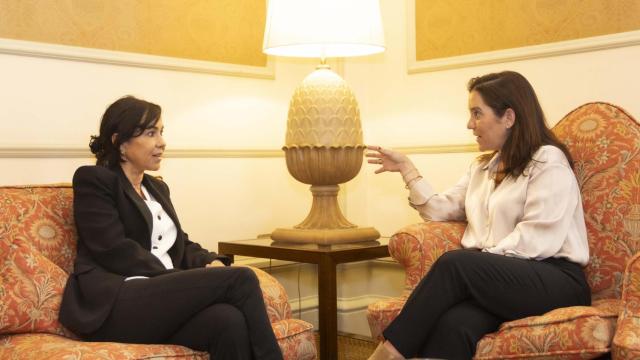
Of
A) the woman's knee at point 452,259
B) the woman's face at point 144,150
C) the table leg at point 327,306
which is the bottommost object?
the table leg at point 327,306

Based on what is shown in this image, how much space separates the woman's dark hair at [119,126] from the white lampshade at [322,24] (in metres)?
0.81

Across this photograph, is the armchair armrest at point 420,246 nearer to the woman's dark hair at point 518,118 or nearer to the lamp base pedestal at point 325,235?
the woman's dark hair at point 518,118

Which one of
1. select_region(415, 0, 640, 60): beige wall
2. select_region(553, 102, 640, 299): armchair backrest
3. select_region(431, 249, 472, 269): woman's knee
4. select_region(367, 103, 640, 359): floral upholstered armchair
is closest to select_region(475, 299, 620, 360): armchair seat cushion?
select_region(367, 103, 640, 359): floral upholstered armchair

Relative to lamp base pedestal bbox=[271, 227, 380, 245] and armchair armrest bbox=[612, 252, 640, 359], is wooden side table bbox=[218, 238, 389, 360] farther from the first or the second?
armchair armrest bbox=[612, 252, 640, 359]

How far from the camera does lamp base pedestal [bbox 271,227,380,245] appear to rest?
3275 mm

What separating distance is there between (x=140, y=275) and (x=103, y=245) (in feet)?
0.46

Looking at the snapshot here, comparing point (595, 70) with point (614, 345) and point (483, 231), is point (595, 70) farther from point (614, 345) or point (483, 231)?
point (614, 345)

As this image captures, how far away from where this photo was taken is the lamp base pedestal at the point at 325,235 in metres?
3.28

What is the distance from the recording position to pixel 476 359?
2.30 metres

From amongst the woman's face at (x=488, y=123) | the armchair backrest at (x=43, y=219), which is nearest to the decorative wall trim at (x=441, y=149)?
the woman's face at (x=488, y=123)

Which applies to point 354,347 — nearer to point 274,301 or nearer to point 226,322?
point 274,301

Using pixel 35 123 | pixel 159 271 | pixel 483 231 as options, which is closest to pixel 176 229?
pixel 159 271

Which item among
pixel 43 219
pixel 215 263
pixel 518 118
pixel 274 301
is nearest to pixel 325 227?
pixel 215 263

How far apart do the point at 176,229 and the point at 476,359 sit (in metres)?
1.06
